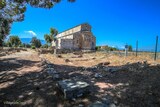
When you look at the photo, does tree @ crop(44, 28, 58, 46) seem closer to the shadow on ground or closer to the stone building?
the stone building

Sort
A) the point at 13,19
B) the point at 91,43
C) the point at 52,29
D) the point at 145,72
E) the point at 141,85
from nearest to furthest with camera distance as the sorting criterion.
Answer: the point at 141,85 < the point at 145,72 < the point at 13,19 < the point at 91,43 < the point at 52,29

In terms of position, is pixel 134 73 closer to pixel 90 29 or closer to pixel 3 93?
pixel 3 93

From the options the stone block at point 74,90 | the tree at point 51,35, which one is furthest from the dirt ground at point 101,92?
the tree at point 51,35

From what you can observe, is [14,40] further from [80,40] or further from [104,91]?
[104,91]

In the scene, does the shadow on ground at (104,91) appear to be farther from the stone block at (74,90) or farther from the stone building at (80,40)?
the stone building at (80,40)

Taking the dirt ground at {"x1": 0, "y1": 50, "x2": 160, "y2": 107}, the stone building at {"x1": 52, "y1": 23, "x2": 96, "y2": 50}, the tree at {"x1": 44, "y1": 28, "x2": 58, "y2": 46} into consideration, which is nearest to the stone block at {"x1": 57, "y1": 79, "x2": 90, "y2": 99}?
the dirt ground at {"x1": 0, "y1": 50, "x2": 160, "y2": 107}

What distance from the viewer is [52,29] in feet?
227

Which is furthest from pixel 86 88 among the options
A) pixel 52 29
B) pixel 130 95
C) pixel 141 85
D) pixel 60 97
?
pixel 52 29

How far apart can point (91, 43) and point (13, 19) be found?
3041 cm

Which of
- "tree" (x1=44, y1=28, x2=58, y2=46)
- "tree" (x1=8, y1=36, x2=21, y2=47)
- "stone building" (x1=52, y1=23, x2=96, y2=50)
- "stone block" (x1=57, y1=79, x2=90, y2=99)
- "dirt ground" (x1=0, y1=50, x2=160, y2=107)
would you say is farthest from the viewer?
"tree" (x1=8, y1=36, x2=21, y2=47)

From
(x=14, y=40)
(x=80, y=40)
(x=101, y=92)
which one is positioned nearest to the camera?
(x=101, y=92)

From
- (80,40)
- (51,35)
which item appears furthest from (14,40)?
(80,40)

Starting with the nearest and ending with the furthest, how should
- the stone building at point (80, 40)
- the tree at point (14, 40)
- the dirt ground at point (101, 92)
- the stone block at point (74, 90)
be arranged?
the dirt ground at point (101, 92) → the stone block at point (74, 90) → the stone building at point (80, 40) → the tree at point (14, 40)

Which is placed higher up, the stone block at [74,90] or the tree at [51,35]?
the tree at [51,35]
